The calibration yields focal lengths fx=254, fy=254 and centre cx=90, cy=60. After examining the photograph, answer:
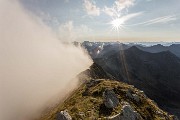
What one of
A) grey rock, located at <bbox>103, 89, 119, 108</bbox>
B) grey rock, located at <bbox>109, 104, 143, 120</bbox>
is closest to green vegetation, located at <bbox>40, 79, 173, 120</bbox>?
grey rock, located at <bbox>103, 89, 119, 108</bbox>

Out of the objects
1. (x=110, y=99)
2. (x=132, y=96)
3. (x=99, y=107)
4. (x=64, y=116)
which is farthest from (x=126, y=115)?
(x=132, y=96)

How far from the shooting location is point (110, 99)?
208 feet

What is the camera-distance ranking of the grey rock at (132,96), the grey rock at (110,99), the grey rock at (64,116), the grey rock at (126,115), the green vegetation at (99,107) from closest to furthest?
the grey rock at (64,116) → the grey rock at (126,115) → the green vegetation at (99,107) → the grey rock at (110,99) → the grey rock at (132,96)

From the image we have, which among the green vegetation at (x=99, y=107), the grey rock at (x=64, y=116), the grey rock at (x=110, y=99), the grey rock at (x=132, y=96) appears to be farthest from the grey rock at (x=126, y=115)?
the grey rock at (x=132, y=96)

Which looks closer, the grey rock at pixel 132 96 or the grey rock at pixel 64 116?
the grey rock at pixel 64 116

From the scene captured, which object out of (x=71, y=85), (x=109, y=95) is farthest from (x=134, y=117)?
(x=71, y=85)

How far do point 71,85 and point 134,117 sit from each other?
56.4 metres

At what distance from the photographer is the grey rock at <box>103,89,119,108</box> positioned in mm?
61106

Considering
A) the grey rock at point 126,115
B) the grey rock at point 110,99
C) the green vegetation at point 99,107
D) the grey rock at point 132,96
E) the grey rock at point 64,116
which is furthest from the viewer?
the grey rock at point 132,96

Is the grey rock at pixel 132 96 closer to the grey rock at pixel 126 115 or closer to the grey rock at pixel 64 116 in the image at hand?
the grey rock at pixel 126 115

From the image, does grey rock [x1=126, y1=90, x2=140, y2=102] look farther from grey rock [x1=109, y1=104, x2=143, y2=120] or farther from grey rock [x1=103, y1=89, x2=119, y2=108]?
grey rock [x1=109, y1=104, x2=143, y2=120]

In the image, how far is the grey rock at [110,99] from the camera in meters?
Result: 61.1

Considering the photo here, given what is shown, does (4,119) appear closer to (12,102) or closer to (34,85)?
(12,102)

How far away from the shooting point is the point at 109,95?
6569cm
